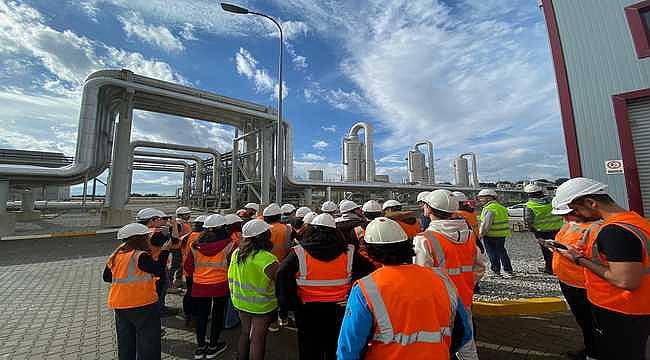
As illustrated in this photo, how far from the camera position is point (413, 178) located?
39594 millimetres

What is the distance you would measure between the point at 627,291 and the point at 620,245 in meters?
0.37

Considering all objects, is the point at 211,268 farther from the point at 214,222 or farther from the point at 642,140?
the point at 642,140

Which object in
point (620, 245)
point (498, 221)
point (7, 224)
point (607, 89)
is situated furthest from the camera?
point (7, 224)

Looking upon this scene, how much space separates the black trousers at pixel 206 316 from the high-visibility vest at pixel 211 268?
0.26 meters

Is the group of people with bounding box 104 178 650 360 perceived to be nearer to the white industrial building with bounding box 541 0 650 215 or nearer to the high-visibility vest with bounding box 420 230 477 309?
the high-visibility vest with bounding box 420 230 477 309

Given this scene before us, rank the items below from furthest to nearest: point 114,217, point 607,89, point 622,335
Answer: point 114,217
point 607,89
point 622,335

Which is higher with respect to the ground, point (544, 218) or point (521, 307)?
point (544, 218)

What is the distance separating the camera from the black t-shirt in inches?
62.8

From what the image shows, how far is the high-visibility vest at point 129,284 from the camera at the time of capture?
246 centimetres

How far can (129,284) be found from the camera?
2.47m

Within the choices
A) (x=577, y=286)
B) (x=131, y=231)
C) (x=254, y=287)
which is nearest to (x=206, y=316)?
(x=254, y=287)

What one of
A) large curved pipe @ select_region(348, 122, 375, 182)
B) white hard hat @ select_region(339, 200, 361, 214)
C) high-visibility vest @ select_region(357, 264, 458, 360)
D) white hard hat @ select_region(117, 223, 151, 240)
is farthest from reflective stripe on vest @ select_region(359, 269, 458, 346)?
large curved pipe @ select_region(348, 122, 375, 182)

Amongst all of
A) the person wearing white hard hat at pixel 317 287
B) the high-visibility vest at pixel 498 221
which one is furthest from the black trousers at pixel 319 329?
the high-visibility vest at pixel 498 221

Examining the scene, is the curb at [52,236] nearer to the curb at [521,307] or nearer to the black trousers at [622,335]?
the curb at [521,307]
